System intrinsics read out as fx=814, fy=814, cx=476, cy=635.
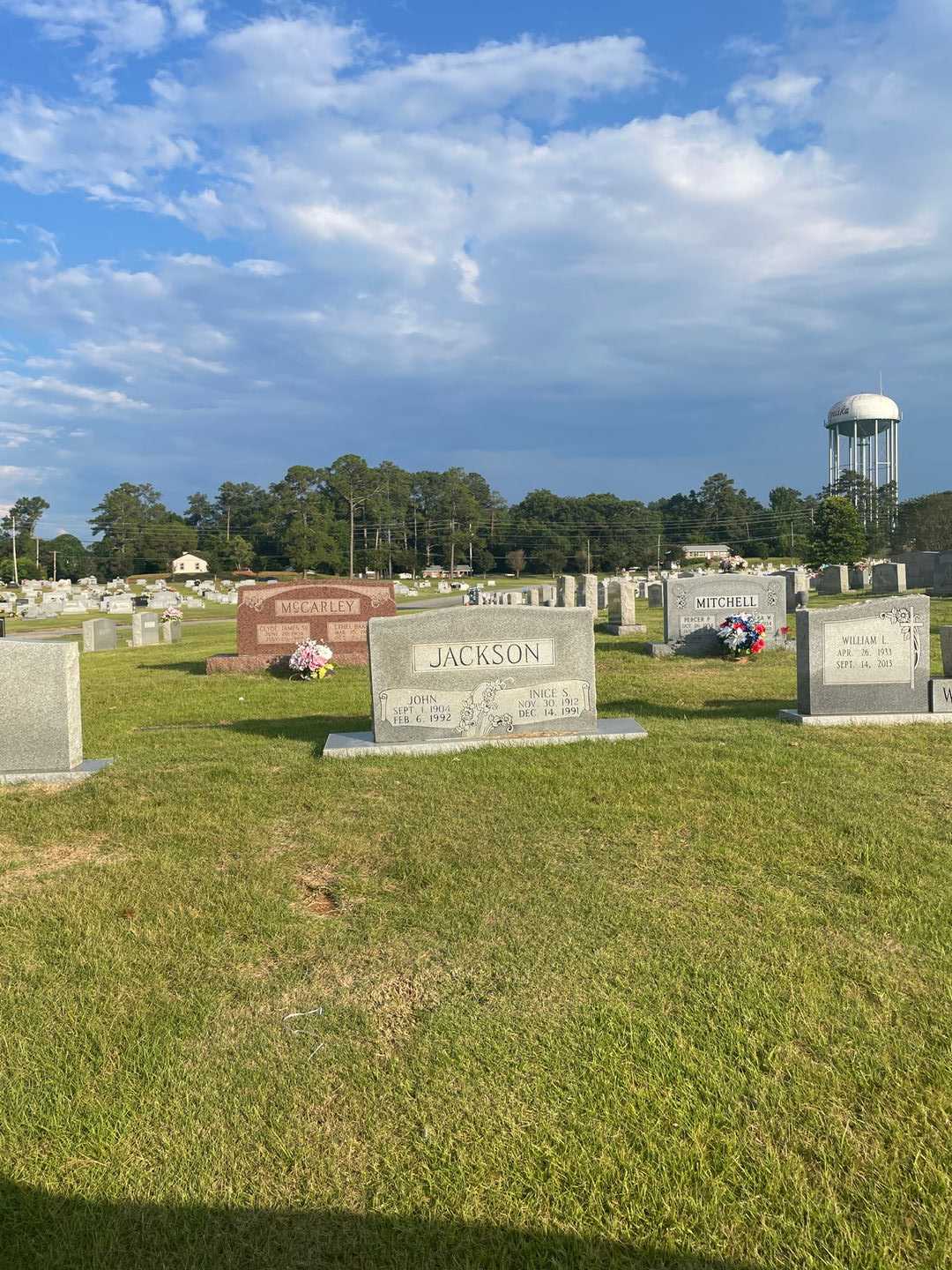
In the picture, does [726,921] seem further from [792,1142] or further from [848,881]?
[792,1142]

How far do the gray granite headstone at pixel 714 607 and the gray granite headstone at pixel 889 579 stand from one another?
11.0 m

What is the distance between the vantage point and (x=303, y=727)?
8.06 metres

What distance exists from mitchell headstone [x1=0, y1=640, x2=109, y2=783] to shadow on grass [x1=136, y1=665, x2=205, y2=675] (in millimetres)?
7283

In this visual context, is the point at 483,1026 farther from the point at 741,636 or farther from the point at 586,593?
the point at 586,593

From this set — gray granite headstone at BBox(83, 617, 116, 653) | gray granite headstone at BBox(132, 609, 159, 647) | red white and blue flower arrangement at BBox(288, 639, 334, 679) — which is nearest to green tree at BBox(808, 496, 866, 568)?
gray granite headstone at BBox(132, 609, 159, 647)

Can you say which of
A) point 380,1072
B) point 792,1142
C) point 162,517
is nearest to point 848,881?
point 792,1142

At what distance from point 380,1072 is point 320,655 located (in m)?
9.51

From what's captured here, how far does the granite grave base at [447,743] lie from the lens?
646 cm

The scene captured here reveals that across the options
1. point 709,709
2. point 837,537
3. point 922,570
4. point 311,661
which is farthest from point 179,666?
point 837,537

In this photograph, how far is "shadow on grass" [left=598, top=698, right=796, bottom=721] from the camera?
799 centimetres

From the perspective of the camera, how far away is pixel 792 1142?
2.21 meters

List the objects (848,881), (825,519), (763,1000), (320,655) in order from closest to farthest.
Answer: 1. (763,1000)
2. (848,881)
3. (320,655)
4. (825,519)

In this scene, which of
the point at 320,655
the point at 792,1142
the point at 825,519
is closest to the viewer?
the point at 792,1142

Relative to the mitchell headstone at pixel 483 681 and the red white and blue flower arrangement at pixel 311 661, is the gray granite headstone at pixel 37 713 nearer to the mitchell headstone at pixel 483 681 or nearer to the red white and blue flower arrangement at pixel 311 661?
the mitchell headstone at pixel 483 681
